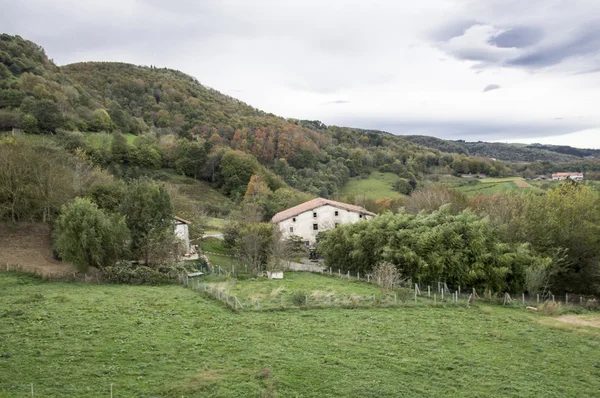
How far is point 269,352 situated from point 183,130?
111 metres

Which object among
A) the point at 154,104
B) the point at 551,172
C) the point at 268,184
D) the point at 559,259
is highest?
the point at 154,104

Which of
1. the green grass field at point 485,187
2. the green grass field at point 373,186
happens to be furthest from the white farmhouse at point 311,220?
the green grass field at point 485,187

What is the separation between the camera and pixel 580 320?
81.7 feet

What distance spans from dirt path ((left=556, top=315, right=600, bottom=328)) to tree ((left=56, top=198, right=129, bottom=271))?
29617 mm

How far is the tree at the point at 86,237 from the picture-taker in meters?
28.5

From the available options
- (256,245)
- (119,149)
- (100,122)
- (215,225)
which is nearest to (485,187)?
(215,225)

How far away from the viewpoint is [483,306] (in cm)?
2716

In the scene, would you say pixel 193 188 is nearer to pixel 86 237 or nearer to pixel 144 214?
pixel 144 214

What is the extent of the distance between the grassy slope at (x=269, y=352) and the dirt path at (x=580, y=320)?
3170mm

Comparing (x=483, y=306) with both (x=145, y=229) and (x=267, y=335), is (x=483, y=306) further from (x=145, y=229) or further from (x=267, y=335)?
(x=145, y=229)

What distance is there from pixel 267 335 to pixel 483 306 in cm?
1624

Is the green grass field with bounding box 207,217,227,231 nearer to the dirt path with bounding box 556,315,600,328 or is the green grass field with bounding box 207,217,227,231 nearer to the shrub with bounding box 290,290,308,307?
the shrub with bounding box 290,290,308,307

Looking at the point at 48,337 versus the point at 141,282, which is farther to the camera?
the point at 141,282

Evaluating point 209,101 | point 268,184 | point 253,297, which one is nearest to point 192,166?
point 268,184
